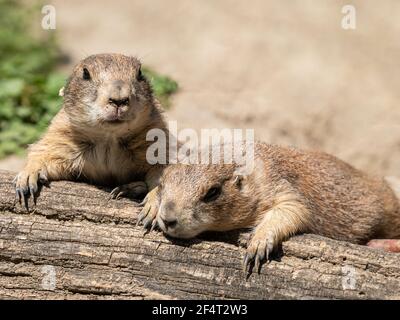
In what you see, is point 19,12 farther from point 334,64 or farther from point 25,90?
point 334,64

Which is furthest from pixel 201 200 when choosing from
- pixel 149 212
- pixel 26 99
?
pixel 26 99

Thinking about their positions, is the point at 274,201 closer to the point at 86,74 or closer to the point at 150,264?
the point at 150,264

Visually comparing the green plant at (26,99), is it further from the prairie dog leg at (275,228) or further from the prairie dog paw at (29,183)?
the prairie dog leg at (275,228)

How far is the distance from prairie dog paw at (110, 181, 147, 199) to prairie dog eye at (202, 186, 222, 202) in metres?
0.95

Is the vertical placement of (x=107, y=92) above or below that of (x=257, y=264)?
above

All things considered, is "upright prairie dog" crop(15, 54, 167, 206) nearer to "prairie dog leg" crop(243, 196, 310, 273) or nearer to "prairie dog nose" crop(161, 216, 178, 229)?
"prairie dog nose" crop(161, 216, 178, 229)

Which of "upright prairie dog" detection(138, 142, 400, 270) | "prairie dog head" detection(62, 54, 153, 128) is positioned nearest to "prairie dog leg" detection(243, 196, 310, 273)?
"upright prairie dog" detection(138, 142, 400, 270)

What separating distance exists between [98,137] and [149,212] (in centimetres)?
120

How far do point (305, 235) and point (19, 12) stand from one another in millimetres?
11215

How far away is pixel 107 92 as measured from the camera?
7383mm

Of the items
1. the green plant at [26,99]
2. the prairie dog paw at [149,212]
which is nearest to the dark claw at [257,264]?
the prairie dog paw at [149,212]

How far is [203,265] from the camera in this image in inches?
272

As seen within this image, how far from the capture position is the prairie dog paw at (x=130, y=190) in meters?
7.62

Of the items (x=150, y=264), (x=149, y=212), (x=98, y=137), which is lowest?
(x=150, y=264)
